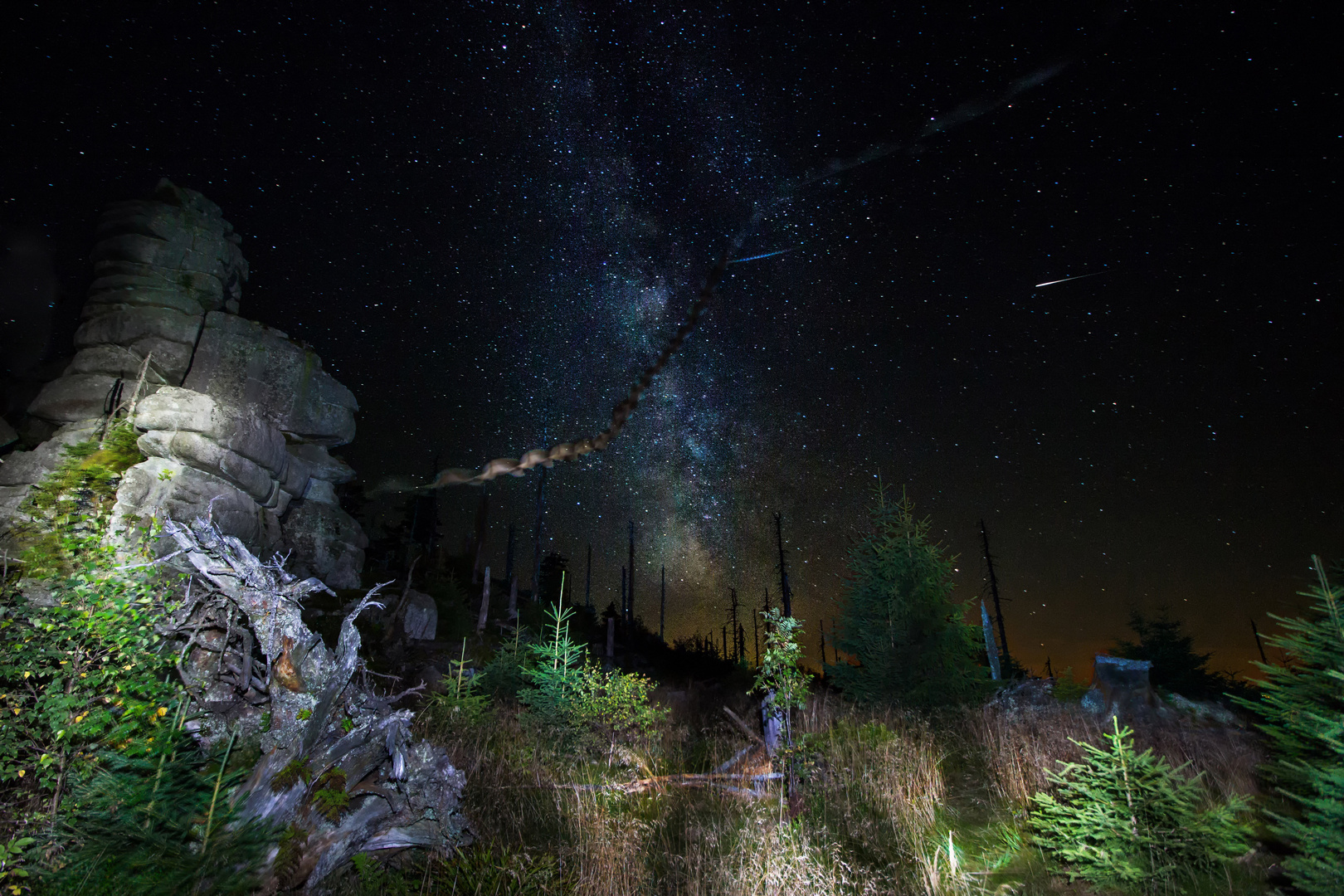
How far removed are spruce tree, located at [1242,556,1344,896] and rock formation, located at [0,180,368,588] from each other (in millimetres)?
22845

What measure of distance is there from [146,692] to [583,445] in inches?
434

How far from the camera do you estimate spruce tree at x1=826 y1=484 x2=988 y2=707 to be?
1429 cm

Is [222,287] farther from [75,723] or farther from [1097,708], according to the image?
[1097,708]

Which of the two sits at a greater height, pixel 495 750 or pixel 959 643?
pixel 959 643

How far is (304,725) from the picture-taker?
592 centimetres

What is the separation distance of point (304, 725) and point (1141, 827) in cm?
897

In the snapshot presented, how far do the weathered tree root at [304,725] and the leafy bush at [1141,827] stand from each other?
6980mm

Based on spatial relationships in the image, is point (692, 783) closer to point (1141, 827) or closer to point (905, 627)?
point (1141, 827)

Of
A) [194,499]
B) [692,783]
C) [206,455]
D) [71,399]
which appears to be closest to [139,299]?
[71,399]

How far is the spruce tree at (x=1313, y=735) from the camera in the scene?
4.54 m

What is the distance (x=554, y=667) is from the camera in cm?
1109

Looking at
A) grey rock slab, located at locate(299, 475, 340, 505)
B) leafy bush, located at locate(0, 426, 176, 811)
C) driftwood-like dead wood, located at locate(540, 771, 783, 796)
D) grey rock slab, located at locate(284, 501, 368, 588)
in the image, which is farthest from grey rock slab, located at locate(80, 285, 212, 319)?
driftwood-like dead wood, located at locate(540, 771, 783, 796)

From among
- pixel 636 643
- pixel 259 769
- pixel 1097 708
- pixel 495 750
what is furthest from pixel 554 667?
pixel 636 643

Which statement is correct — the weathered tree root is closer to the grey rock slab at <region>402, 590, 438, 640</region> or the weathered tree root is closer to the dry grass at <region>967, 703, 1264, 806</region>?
the dry grass at <region>967, 703, 1264, 806</region>
